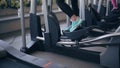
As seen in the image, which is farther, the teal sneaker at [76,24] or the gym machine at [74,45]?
the teal sneaker at [76,24]

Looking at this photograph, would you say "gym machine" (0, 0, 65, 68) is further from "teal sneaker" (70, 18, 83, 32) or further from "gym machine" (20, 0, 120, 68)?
"teal sneaker" (70, 18, 83, 32)

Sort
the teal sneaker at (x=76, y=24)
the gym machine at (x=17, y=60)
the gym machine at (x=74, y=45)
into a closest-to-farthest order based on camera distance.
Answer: the gym machine at (x=17, y=60)
the gym machine at (x=74, y=45)
the teal sneaker at (x=76, y=24)

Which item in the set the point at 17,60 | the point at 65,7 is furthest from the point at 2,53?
the point at 65,7

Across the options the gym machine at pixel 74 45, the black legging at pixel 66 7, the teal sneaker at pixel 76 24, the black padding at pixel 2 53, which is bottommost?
the gym machine at pixel 74 45

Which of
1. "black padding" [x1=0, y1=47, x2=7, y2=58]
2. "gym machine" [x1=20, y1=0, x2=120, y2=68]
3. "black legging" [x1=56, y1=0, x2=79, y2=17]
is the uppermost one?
"black legging" [x1=56, y1=0, x2=79, y2=17]

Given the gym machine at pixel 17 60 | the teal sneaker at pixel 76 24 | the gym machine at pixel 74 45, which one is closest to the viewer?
the gym machine at pixel 17 60

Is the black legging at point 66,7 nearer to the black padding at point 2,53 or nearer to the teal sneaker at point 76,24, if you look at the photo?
the teal sneaker at point 76,24

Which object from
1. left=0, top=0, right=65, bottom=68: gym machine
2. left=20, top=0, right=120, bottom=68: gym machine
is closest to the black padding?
left=0, top=0, right=65, bottom=68: gym machine

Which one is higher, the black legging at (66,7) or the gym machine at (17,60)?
the black legging at (66,7)

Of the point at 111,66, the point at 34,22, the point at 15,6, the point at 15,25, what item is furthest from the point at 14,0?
the point at 111,66

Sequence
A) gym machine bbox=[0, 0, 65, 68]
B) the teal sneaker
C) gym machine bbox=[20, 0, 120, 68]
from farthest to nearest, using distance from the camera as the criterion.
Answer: the teal sneaker, gym machine bbox=[20, 0, 120, 68], gym machine bbox=[0, 0, 65, 68]

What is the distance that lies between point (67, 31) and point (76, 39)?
0.17 metres

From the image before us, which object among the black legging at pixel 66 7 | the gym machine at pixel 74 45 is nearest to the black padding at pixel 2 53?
the gym machine at pixel 74 45

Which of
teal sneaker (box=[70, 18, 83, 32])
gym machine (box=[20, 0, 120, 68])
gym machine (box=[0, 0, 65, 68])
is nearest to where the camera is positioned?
gym machine (box=[0, 0, 65, 68])
